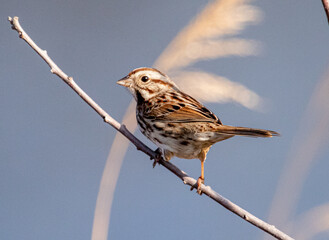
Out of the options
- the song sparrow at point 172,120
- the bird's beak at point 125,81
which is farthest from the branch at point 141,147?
the bird's beak at point 125,81

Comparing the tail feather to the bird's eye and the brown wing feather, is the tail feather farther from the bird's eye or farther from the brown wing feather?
the bird's eye

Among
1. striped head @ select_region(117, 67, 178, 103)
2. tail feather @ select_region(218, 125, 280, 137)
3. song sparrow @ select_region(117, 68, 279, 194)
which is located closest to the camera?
tail feather @ select_region(218, 125, 280, 137)

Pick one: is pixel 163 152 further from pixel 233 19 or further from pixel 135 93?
pixel 233 19

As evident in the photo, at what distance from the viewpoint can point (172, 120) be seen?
1387mm

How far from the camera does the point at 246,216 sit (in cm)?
78

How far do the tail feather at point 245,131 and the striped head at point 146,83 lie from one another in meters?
0.34

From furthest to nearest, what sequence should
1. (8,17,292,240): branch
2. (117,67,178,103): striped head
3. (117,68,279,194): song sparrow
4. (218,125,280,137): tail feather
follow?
1. (117,67,178,103): striped head
2. (117,68,279,194): song sparrow
3. (218,125,280,137): tail feather
4. (8,17,292,240): branch

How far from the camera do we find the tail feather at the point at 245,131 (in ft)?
2.92

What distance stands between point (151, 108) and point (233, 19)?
2.46ft

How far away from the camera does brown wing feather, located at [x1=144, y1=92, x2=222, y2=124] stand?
135 centimetres

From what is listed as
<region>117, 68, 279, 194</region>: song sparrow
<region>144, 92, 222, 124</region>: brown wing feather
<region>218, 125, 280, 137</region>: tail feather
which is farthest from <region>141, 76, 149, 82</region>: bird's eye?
<region>218, 125, 280, 137</region>: tail feather

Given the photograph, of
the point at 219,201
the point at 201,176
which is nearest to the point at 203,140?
the point at 201,176

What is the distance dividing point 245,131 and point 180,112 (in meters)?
0.43

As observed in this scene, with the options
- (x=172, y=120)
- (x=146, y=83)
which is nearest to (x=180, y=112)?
(x=172, y=120)
